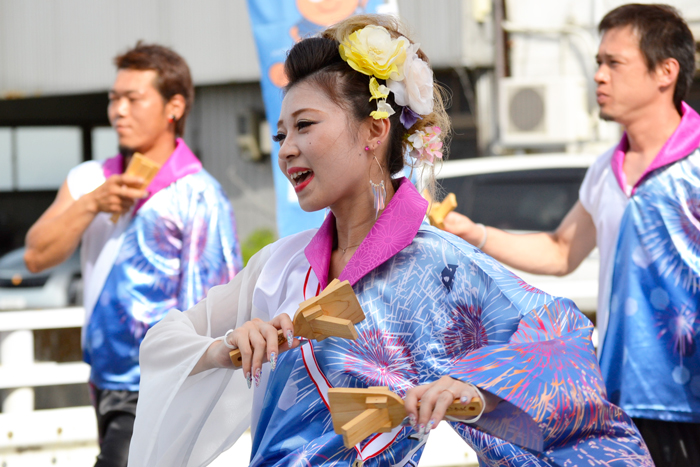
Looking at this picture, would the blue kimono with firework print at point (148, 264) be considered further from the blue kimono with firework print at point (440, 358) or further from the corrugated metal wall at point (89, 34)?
the corrugated metal wall at point (89, 34)

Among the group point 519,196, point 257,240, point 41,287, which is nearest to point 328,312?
point 519,196

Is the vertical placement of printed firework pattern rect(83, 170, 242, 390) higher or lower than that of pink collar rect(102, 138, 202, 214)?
lower

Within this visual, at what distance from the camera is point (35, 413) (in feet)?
10.9

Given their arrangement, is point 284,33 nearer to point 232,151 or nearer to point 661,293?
point 661,293

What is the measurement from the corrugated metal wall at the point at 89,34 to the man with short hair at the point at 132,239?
6.23 m

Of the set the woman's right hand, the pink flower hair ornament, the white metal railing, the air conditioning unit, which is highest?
the air conditioning unit

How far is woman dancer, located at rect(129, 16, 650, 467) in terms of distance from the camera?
132cm

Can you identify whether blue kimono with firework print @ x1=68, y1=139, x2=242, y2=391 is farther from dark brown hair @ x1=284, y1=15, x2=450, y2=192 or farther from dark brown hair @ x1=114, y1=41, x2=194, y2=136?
dark brown hair @ x1=284, y1=15, x2=450, y2=192

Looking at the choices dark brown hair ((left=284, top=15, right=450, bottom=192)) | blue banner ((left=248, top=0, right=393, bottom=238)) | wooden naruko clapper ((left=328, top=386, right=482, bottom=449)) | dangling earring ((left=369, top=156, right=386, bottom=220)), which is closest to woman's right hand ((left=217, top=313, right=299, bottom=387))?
wooden naruko clapper ((left=328, top=386, right=482, bottom=449))

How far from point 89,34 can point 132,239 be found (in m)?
6.97

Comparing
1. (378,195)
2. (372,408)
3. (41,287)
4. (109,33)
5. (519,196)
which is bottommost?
(41,287)

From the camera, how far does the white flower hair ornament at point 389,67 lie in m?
1.62

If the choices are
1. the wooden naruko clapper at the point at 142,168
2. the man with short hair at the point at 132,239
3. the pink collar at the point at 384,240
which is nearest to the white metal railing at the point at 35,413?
the man with short hair at the point at 132,239

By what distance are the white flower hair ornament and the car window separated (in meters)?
2.60
